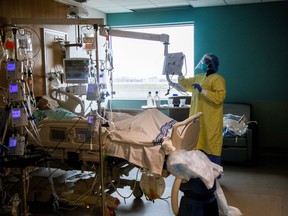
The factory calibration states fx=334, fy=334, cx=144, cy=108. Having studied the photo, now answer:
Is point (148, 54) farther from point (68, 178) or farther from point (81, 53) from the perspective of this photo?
point (68, 178)

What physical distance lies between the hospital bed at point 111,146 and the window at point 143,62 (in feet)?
9.96

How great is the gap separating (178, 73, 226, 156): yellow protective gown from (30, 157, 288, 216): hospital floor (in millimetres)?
721

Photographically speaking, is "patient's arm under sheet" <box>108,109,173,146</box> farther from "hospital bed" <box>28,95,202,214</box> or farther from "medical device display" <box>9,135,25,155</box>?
"medical device display" <box>9,135,25,155</box>

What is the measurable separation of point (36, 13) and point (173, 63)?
7.44 ft

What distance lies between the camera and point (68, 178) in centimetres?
389

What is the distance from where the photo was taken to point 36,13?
14.9 feet

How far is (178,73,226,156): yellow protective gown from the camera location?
11.0 feet

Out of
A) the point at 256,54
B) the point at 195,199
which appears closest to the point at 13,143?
the point at 195,199

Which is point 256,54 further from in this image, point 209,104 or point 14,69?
point 14,69

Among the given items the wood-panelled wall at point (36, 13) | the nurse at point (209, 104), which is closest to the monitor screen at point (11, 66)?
the wood-panelled wall at point (36, 13)

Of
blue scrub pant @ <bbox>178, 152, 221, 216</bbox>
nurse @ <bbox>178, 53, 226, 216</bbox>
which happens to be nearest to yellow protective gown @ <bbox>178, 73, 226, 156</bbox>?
nurse @ <bbox>178, 53, 226, 216</bbox>

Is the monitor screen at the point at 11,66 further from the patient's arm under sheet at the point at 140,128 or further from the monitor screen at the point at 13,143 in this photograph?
the patient's arm under sheet at the point at 140,128

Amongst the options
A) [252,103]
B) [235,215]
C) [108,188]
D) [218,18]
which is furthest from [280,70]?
[108,188]

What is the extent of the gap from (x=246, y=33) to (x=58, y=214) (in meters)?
4.22
